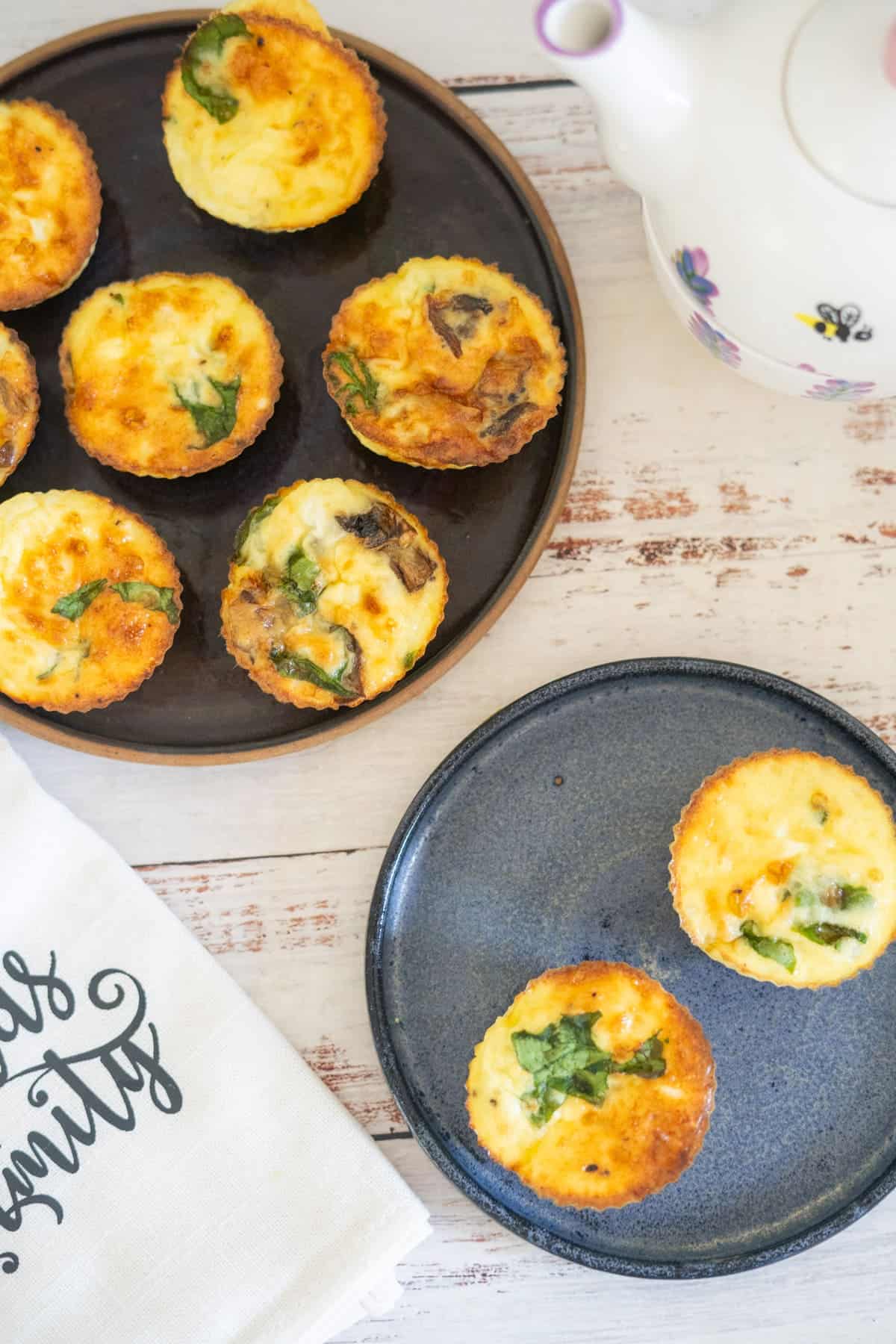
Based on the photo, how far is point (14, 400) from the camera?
7.74ft

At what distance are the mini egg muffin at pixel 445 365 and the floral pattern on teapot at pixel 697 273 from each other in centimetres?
38

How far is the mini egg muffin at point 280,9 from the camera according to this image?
2.31 meters

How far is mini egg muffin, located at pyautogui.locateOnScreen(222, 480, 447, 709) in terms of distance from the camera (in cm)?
231

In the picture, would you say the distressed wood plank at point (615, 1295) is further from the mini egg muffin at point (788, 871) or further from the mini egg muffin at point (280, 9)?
the mini egg muffin at point (280, 9)

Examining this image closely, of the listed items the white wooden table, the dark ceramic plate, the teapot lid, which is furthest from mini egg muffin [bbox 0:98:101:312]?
the teapot lid

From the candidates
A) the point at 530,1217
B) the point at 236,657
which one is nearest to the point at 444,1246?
the point at 530,1217

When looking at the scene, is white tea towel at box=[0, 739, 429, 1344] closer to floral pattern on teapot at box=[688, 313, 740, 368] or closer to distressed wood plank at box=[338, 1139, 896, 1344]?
distressed wood plank at box=[338, 1139, 896, 1344]

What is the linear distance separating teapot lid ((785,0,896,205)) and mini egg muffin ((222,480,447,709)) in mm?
998

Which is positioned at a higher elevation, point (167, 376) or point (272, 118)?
point (272, 118)

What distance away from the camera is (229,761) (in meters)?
2.38

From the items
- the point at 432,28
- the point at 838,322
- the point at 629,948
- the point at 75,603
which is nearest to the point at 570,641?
the point at 629,948

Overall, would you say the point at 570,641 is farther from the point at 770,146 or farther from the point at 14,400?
the point at 14,400

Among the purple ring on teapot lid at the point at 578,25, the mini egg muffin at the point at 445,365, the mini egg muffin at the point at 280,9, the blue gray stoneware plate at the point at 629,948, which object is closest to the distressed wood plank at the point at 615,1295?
the blue gray stoneware plate at the point at 629,948

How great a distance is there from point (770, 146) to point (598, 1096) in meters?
1.63
